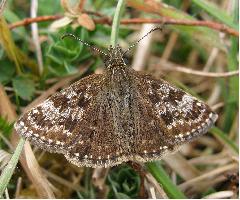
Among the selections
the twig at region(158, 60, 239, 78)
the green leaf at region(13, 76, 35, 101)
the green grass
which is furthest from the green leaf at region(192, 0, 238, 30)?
the green leaf at region(13, 76, 35, 101)

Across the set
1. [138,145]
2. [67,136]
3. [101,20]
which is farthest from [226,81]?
[67,136]

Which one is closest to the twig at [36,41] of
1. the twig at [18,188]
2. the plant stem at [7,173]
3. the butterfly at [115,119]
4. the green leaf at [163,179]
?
the butterfly at [115,119]

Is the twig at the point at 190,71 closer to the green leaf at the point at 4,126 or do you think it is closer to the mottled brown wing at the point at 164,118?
the mottled brown wing at the point at 164,118

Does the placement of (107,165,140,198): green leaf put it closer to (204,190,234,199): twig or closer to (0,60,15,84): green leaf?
(204,190,234,199): twig

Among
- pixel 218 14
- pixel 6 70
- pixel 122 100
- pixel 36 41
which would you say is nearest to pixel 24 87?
pixel 6 70

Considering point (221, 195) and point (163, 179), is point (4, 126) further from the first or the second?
point (221, 195)
